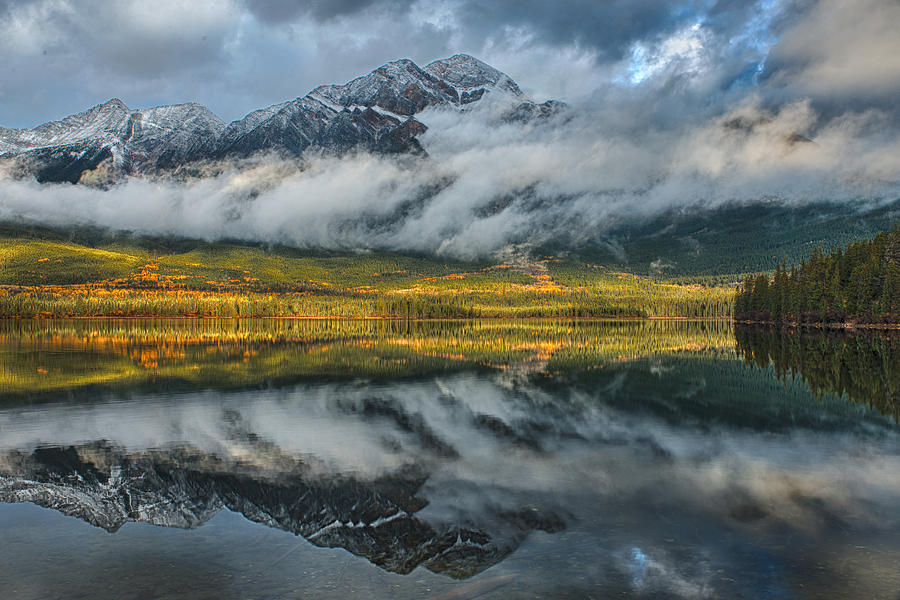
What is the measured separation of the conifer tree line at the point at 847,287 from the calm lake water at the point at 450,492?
70037 mm

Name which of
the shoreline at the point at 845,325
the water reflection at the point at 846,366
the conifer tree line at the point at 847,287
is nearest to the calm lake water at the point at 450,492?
the water reflection at the point at 846,366

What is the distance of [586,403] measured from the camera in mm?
31578

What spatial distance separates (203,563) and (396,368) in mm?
37396

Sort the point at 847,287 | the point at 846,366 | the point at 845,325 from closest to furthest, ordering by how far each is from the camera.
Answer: the point at 846,366 → the point at 847,287 → the point at 845,325

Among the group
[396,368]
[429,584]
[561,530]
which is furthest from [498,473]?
[396,368]

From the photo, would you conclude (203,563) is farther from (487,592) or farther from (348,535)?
(487,592)

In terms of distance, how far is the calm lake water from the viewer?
1148 centimetres

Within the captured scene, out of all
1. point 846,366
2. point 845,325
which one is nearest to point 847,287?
point 845,325

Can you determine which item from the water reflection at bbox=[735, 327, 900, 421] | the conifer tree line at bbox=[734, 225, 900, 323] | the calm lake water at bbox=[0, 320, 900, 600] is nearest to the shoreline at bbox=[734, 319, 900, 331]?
the conifer tree line at bbox=[734, 225, 900, 323]

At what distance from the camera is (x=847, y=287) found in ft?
335

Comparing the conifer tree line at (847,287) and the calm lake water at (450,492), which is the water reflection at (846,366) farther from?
the conifer tree line at (847,287)

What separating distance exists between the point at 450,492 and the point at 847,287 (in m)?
107

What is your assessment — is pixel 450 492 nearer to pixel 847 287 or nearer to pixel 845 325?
pixel 847 287

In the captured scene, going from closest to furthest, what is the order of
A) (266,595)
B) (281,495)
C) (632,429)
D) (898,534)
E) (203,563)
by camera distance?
(266,595) < (203,563) < (898,534) < (281,495) < (632,429)
